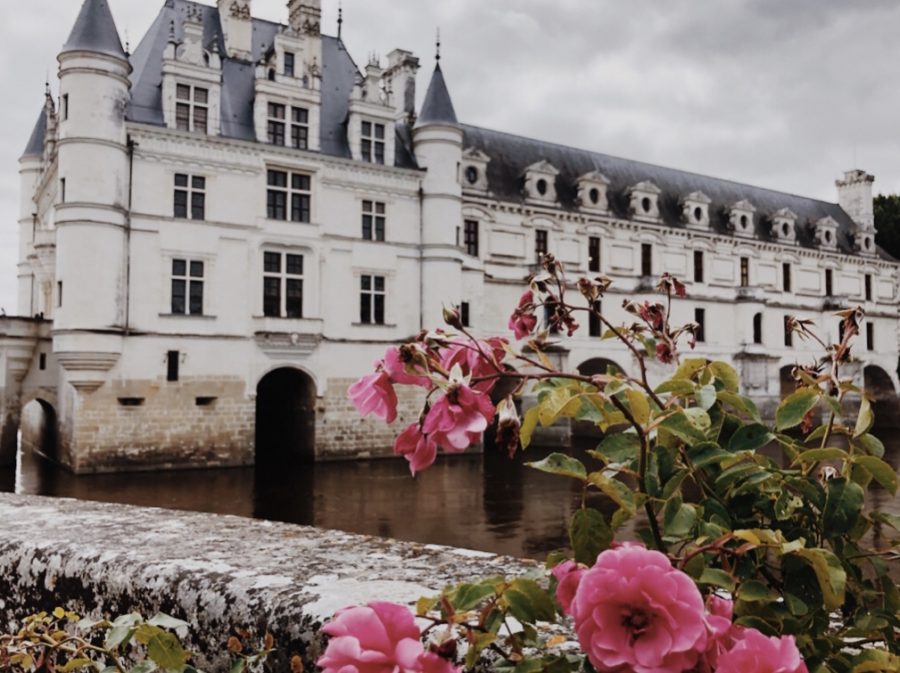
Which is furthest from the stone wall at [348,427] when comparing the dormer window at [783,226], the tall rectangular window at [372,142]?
the dormer window at [783,226]

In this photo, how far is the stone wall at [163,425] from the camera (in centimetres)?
1805

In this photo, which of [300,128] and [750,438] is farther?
[300,128]

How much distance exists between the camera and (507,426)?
1070mm

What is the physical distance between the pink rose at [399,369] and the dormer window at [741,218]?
33998mm

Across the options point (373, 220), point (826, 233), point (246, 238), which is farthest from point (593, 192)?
point (826, 233)

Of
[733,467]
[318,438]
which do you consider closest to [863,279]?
[318,438]

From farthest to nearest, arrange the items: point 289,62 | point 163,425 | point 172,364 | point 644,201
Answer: point 644,201 < point 289,62 < point 172,364 < point 163,425

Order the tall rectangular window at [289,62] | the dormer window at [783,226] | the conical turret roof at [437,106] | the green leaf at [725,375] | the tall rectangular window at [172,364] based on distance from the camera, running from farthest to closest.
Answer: the dormer window at [783,226]
the conical turret roof at [437,106]
the tall rectangular window at [289,62]
the tall rectangular window at [172,364]
the green leaf at [725,375]

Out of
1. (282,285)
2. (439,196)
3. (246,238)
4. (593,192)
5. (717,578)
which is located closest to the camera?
(717,578)

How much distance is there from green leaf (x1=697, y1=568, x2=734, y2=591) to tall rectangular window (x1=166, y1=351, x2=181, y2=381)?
779 inches

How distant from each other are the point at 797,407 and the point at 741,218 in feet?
113

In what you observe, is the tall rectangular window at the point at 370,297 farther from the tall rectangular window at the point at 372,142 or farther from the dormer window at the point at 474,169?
the dormer window at the point at 474,169

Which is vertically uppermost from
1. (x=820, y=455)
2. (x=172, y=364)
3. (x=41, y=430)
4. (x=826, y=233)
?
(x=826, y=233)

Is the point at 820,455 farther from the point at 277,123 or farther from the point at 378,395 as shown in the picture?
the point at 277,123
